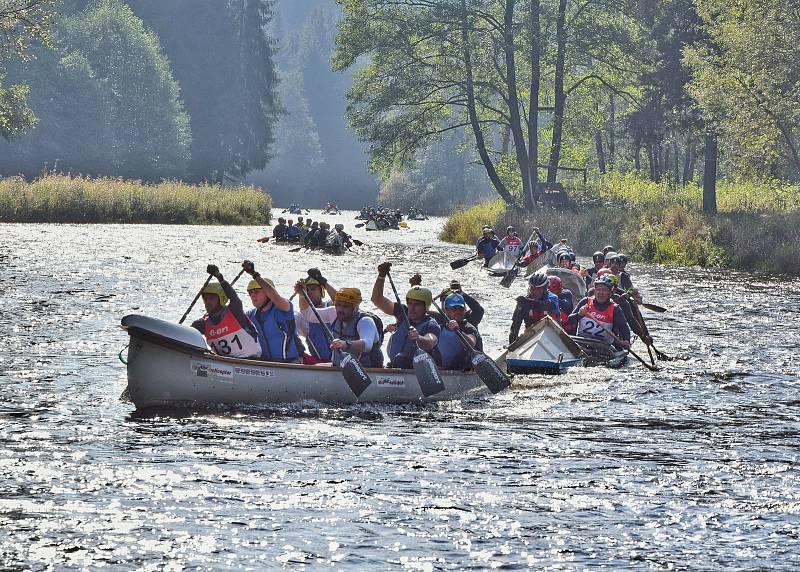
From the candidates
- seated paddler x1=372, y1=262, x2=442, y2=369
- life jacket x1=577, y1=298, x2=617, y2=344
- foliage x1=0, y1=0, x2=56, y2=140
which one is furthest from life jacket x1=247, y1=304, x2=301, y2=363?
foliage x1=0, y1=0, x2=56, y2=140

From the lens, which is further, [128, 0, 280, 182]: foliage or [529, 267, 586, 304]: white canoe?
[128, 0, 280, 182]: foliage

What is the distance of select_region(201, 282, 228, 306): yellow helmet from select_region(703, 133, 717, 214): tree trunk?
1390 inches

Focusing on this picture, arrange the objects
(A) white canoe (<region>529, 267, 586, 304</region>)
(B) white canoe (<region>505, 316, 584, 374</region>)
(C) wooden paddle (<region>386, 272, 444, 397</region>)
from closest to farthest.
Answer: (C) wooden paddle (<region>386, 272, 444, 397</region>) → (B) white canoe (<region>505, 316, 584, 374</region>) → (A) white canoe (<region>529, 267, 586, 304</region>)

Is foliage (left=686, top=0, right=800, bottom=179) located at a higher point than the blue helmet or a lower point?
higher

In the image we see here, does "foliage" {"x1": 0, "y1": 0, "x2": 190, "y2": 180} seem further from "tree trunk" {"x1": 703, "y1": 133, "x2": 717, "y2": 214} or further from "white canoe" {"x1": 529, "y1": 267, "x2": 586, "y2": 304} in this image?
"white canoe" {"x1": 529, "y1": 267, "x2": 586, "y2": 304}

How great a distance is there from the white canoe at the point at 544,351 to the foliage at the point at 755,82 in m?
22.2

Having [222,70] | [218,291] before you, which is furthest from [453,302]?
[222,70]

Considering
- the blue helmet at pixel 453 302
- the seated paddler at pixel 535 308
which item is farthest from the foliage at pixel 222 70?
the blue helmet at pixel 453 302

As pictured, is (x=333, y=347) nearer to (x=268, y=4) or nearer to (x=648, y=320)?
(x=648, y=320)

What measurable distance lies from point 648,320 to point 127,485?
55.7 ft

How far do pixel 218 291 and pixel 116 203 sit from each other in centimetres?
4369

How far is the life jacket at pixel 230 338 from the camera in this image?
1472 centimetres

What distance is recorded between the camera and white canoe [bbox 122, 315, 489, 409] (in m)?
13.9

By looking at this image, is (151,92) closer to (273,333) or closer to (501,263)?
(501,263)
